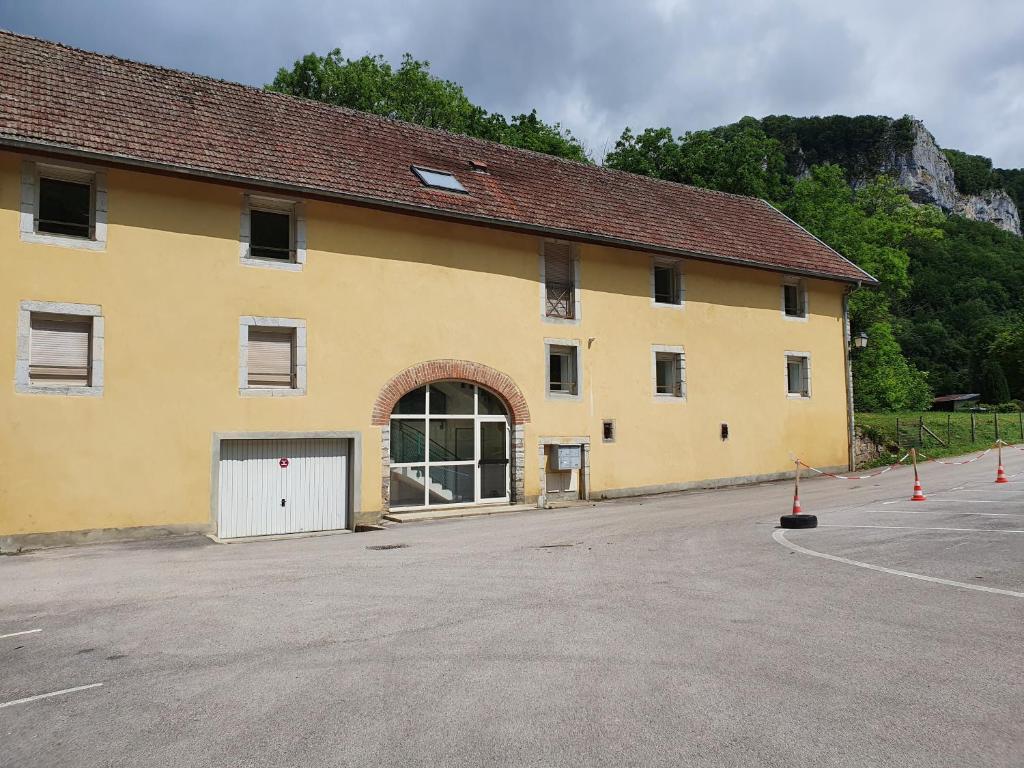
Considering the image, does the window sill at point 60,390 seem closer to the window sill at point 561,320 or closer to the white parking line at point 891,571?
the window sill at point 561,320

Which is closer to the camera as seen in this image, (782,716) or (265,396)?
(782,716)

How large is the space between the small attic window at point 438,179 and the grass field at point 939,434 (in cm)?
1740

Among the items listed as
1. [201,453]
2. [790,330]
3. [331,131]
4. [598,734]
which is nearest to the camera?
[598,734]

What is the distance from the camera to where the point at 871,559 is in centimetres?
900

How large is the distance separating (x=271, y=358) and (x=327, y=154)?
4.67 m

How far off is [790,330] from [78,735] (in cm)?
2215

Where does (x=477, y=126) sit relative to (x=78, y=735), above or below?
above

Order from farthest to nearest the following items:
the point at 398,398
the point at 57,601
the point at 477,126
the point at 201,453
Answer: the point at 477,126
the point at 398,398
the point at 201,453
the point at 57,601

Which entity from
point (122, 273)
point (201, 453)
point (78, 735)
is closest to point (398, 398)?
point (201, 453)

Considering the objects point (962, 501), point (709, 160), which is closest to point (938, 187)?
point (709, 160)

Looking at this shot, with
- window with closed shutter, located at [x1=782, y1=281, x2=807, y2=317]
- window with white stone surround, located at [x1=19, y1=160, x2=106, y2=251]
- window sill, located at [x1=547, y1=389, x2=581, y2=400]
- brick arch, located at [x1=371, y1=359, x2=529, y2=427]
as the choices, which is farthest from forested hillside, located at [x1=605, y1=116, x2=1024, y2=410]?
window with white stone surround, located at [x1=19, y1=160, x2=106, y2=251]

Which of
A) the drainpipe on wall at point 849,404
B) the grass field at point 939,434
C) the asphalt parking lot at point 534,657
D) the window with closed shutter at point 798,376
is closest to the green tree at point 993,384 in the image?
the grass field at point 939,434

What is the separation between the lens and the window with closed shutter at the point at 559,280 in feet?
62.0

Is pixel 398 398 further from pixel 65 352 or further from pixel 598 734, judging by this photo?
pixel 598 734
